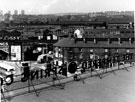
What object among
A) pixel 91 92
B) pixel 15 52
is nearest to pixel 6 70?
pixel 15 52

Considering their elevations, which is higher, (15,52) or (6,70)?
(15,52)

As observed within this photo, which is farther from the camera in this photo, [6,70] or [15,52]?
[15,52]

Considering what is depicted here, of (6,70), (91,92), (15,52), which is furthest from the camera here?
(15,52)

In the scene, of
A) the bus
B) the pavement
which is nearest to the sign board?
the bus

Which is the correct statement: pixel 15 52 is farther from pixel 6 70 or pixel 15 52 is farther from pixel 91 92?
pixel 91 92

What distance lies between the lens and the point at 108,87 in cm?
1330

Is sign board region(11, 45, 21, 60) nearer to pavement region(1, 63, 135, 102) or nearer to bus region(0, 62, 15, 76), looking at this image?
bus region(0, 62, 15, 76)

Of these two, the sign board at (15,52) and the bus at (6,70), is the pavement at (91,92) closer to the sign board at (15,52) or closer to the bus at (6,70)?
the bus at (6,70)

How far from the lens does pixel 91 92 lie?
12.4m

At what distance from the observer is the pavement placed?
36.6ft

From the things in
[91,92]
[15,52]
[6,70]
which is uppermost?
[91,92]

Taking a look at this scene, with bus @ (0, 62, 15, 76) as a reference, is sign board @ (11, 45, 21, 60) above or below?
above

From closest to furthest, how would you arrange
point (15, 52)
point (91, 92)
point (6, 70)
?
1. point (91, 92)
2. point (6, 70)
3. point (15, 52)

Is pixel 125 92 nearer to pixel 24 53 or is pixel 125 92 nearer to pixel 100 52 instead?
pixel 100 52
